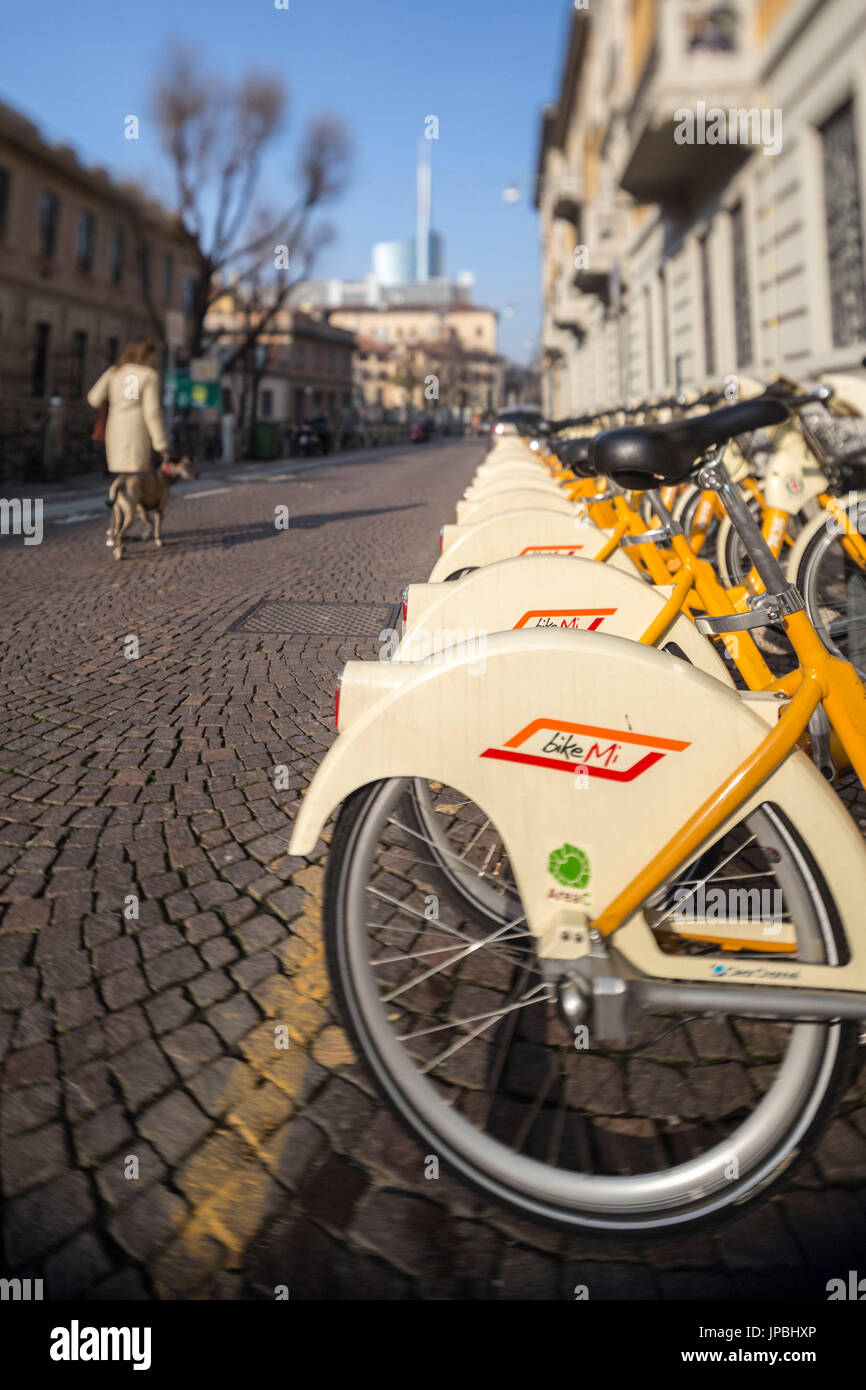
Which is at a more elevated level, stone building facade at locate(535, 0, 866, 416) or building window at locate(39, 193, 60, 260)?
building window at locate(39, 193, 60, 260)

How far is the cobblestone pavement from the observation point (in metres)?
1.47

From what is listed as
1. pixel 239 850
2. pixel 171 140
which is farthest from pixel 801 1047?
pixel 171 140

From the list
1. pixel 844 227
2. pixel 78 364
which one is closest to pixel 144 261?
pixel 78 364

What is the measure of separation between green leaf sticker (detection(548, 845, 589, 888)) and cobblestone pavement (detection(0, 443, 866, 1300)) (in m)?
0.55

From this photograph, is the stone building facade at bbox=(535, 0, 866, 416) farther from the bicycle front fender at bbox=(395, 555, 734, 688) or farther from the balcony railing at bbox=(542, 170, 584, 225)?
the balcony railing at bbox=(542, 170, 584, 225)

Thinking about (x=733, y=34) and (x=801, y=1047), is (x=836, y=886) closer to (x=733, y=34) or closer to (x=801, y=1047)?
(x=801, y=1047)

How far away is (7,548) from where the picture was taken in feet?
30.6

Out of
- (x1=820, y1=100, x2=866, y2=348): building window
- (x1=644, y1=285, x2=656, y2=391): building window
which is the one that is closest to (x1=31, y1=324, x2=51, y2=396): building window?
(x1=644, y1=285, x2=656, y2=391): building window

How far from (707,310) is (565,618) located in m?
16.0

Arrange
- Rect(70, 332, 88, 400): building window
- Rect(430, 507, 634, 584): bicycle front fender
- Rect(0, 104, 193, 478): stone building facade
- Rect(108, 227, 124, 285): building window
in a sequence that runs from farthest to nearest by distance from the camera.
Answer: Rect(108, 227, 124, 285): building window
Rect(70, 332, 88, 400): building window
Rect(0, 104, 193, 478): stone building facade
Rect(430, 507, 634, 584): bicycle front fender

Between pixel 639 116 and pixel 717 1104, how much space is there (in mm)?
16007

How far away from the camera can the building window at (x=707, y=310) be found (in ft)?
52.6

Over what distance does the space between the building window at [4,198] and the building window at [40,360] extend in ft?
9.95

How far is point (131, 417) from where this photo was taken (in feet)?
28.7
